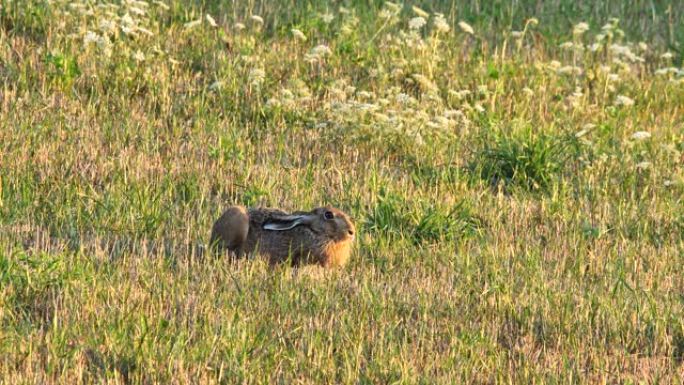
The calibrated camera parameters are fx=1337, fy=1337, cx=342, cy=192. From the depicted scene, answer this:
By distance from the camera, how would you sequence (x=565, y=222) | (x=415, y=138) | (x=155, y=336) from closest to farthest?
(x=155, y=336) → (x=565, y=222) → (x=415, y=138)

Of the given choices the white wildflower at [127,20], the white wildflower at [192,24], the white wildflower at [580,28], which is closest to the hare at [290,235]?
the white wildflower at [127,20]

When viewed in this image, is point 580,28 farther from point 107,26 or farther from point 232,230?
point 232,230

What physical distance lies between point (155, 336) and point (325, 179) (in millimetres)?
3274

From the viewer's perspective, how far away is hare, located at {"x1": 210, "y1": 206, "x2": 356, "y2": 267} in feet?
25.9

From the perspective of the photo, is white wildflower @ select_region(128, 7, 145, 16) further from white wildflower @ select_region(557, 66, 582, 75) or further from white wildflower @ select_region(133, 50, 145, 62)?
white wildflower @ select_region(557, 66, 582, 75)

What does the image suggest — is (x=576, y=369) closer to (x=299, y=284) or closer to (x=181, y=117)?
(x=299, y=284)

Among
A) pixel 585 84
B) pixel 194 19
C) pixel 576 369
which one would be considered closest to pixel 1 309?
pixel 576 369

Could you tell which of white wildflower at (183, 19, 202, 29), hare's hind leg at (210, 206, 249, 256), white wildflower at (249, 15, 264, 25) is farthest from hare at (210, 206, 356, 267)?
white wildflower at (249, 15, 264, 25)

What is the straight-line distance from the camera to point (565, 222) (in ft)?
29.7

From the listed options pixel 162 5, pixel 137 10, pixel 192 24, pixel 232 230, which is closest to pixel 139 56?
pixel 137 10

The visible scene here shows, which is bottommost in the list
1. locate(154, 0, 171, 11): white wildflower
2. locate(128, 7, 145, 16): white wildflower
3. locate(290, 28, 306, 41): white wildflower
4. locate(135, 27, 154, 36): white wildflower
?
locate(135, 27, 154, 36): white wildflower

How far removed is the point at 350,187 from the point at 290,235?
142 cm

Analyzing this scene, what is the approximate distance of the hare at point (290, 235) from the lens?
311 inches

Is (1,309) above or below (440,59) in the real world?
below
